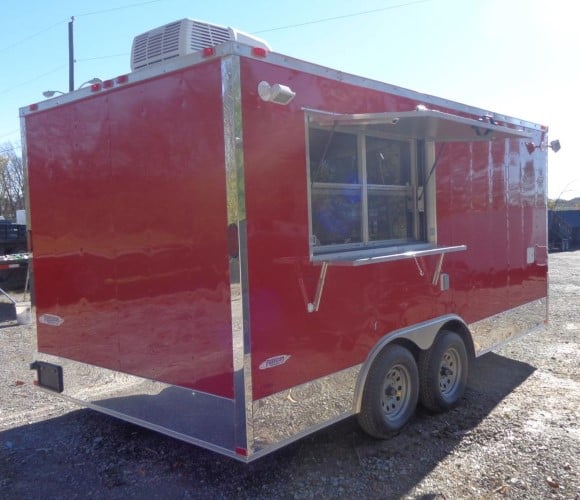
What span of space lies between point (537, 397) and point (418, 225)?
1945 mm

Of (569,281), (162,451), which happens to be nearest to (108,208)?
(162,451)

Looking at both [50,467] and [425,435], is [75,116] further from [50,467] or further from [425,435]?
[425,435]

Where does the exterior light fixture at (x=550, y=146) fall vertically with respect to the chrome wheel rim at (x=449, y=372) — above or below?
above

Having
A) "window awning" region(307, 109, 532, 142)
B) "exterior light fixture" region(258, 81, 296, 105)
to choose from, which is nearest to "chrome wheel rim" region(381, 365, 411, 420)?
"window awning" region(307, 109, 532, 142)

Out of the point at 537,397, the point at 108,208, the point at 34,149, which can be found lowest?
the point at 537,397

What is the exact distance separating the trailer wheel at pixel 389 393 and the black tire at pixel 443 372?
19 cm

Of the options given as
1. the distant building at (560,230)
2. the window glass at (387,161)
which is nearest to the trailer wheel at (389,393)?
the window glass at (387,161)

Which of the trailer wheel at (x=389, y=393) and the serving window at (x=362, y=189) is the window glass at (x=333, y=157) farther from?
the trailer wheel at (x=389, y=393)

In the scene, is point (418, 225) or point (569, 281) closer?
point (418, 225)

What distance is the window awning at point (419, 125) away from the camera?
3492 mm

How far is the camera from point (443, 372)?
4.88 metres

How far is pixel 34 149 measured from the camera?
4363 mm

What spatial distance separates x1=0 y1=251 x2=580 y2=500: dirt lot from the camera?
137 inches

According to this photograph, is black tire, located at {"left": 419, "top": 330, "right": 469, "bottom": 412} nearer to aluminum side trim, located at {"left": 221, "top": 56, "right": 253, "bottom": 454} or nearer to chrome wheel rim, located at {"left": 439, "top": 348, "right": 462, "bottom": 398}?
chrome wheel rim, located at {"left": 439, "top": 348, "right": 462, "bottom": 398}
